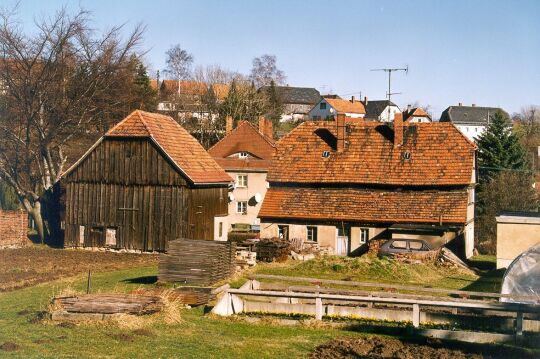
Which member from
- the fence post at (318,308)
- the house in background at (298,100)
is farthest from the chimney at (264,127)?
the house in background at (298,100)

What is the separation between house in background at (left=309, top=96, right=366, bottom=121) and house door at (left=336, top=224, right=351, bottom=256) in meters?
60.7

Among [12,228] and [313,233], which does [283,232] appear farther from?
[12,228]

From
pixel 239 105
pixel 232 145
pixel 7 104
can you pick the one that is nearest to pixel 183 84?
pixel 239 105

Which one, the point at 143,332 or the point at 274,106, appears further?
the point at 274,106

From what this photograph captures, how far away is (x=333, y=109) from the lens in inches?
4026

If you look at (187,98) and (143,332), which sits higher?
(187,98)

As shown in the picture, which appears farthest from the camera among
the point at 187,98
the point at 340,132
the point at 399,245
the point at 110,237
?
the point at 187,98

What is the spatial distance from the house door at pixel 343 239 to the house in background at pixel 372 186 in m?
0.06

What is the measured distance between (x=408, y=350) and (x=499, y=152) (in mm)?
43539

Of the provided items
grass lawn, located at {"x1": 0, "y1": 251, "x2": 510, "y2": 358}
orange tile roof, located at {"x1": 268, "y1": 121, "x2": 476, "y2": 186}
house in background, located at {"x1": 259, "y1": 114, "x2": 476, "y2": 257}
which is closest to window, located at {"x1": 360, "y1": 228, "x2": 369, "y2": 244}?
house in background, located at {"x1": 259, "y1": 114, "x2": 476, "y2": 257}

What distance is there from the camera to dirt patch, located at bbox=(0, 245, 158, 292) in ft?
95.0

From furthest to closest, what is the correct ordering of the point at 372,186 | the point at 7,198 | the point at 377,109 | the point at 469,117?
the point at 377,109 < the point at 469,117 < the point at 7,198 < the point at 372,186

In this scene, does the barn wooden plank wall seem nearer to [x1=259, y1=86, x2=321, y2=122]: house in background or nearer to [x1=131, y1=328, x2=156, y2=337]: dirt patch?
[x1=131, y1=328, x2=156, y2=337]: dirt patch

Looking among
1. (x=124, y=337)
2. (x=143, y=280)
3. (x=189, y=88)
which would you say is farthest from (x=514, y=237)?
(x=189, y=88)
